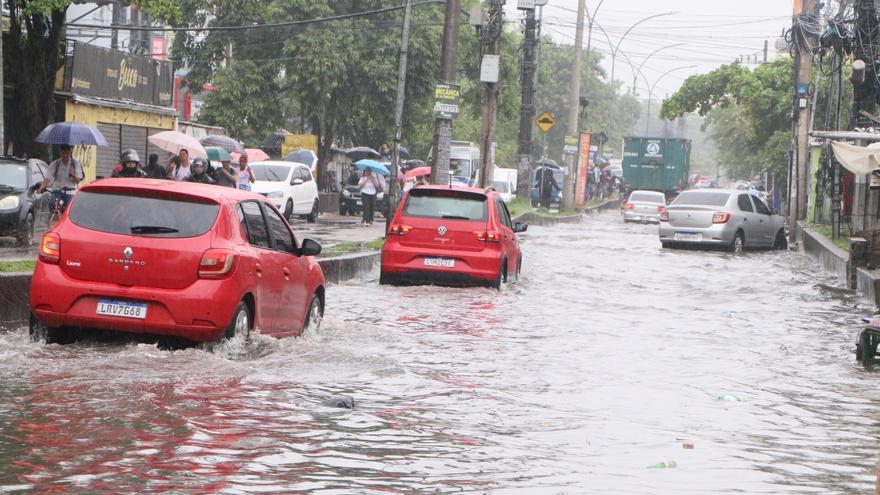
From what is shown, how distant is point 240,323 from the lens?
10781mm

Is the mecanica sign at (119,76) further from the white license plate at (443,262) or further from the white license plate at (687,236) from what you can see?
the white license plate at (443,262)

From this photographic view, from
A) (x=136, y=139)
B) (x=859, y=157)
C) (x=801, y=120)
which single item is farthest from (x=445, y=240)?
(x=801, y=120)

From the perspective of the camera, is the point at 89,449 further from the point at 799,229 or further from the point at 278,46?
the point at 278,46

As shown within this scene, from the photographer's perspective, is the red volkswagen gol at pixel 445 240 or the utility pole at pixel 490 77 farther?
the utility pole at pixel 490 77

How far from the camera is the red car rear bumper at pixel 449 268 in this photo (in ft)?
60.9

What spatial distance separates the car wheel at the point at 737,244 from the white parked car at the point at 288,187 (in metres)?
10.5

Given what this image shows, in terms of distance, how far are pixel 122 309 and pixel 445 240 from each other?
8660 mm

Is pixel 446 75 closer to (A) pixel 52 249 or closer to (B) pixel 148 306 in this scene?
(A) pixel 52 249

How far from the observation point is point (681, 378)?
11.5 meters

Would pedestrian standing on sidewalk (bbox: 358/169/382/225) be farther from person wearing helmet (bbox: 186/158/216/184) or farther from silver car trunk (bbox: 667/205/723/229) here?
person wearing helmet (bbox: 186/158/216/184)

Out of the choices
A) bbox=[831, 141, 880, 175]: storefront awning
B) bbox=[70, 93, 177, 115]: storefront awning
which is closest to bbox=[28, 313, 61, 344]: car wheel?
bbox=[831, 141, 880, 175]: storefront awning

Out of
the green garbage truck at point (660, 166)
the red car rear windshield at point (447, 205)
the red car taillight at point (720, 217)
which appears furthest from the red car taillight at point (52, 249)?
the green garbage truck at point (660, 166)

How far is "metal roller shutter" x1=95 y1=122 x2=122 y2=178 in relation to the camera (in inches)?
1385

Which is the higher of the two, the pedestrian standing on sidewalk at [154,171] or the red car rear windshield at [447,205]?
the pedestrian standing on sidewalk at [154,171]
